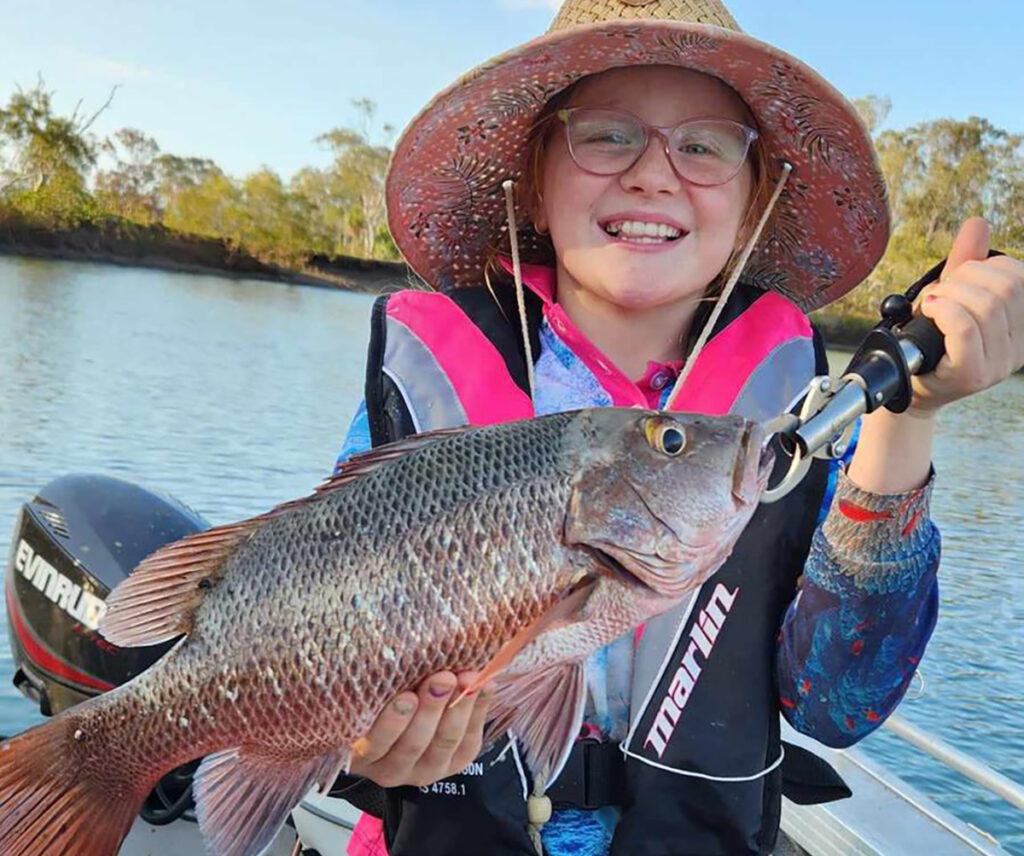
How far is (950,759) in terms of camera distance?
3.49 m

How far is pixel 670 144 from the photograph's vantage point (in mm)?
2303

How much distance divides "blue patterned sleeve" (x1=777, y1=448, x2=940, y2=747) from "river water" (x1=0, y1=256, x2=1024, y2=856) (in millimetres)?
4841

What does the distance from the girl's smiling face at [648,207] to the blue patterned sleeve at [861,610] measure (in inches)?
26.0

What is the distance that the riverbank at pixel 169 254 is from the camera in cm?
4928

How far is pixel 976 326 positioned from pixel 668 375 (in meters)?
0.96

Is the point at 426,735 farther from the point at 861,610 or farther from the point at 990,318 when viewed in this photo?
the point at 990,318

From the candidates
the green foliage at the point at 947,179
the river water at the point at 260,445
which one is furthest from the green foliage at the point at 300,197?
the river water at the point at 260,445

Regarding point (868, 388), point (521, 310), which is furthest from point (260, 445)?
point (868, 388)

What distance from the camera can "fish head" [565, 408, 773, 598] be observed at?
1.77 metres

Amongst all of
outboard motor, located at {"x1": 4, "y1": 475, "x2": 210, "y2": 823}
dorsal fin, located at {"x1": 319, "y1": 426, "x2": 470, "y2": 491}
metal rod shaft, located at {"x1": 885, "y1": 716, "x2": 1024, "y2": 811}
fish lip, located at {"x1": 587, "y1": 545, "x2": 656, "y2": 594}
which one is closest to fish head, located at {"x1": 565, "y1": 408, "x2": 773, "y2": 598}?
fish lip, located at {"x1": 587, "y1": 545, "x2": 656, "y2": 594}

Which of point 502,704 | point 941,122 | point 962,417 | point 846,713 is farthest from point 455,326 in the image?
point 941,122

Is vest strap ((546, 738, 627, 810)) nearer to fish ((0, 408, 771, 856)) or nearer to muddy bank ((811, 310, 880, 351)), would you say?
fish ((0, 408, 771, 856))

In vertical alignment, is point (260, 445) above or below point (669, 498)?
below

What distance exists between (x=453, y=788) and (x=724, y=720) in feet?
2.04
